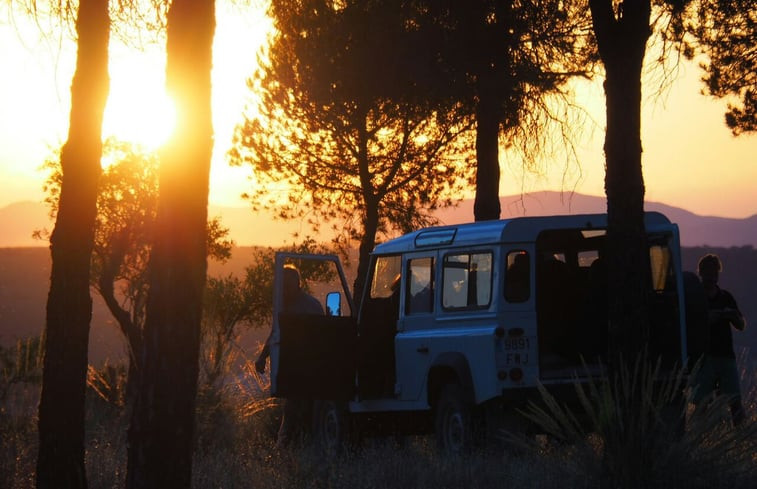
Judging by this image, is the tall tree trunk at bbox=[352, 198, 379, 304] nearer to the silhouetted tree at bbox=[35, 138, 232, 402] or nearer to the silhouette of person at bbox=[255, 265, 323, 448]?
the silhouetted tree at bbox=[35, 138, 232, 402]

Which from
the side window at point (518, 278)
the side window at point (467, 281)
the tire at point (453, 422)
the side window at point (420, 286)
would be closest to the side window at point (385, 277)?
the side window at point (420, 286)

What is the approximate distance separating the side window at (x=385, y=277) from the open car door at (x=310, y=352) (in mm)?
617

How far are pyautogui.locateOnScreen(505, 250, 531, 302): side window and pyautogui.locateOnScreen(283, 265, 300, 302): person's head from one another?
294 cm

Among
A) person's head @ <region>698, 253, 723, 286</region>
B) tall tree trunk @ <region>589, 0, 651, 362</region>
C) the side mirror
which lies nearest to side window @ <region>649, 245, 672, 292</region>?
person's head @ <region>698, 253, 723, 286</region>

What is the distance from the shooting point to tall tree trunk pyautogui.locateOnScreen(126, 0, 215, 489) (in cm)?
741

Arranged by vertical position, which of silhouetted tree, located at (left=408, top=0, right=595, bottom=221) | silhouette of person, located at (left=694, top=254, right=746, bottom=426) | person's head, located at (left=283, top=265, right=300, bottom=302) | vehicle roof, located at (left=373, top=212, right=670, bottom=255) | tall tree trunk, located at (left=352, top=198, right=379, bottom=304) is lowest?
silhouette of person, located at (left=694, top=254, right=746, bottom=426)

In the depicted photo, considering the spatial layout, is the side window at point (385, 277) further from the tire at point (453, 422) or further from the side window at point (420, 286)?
the tire at point (453, 422)

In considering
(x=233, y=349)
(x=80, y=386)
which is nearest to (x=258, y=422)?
(x=233, y=349)

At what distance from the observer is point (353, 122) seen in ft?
89.1

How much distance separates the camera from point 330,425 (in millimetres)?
14281

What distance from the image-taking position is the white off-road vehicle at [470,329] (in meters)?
11.4

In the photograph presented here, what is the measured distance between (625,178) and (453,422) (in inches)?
131

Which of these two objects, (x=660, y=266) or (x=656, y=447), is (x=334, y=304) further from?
(x=656, y=447)

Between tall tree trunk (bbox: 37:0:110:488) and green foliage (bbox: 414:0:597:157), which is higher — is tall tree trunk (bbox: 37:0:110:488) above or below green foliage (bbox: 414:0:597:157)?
below
